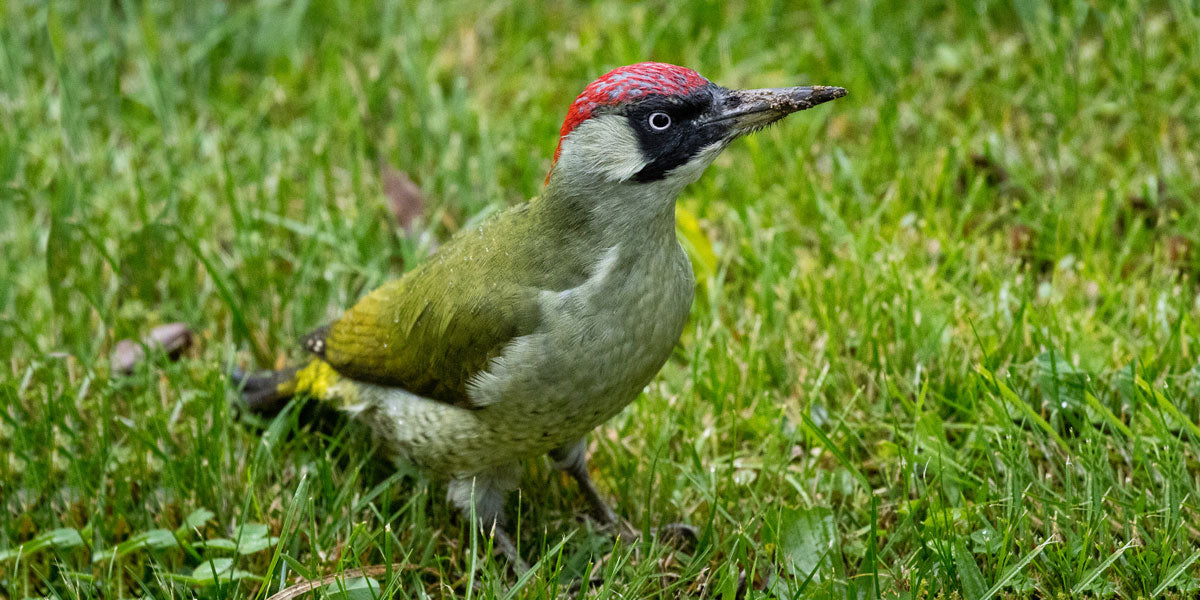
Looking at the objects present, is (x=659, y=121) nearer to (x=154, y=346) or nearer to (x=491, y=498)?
(x=491, y=498)

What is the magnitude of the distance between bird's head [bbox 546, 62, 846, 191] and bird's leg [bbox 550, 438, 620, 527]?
33.9 inches

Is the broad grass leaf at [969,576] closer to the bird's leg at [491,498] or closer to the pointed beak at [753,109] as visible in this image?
the pointed beak at [753,109]

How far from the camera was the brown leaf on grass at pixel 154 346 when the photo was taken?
154 inches

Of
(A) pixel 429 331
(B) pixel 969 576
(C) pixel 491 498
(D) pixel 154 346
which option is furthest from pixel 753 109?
(D) pixel 154 346

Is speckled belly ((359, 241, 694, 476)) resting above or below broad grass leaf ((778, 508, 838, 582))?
above

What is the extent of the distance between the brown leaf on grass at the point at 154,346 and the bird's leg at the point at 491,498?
3.70 feet

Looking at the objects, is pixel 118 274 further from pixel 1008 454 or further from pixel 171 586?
pixel 1008 454

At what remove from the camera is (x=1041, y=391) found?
11.0 ft

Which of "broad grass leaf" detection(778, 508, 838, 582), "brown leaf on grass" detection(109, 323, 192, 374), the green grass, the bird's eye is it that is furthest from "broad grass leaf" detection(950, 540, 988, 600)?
"brown leaf on grass" detection(109, 323, 192, 374)

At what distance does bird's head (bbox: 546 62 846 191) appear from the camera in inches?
111

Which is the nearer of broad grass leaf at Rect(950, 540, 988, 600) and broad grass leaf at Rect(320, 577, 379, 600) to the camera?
broad grass leaf at Rect(950, 540, 988, 600)

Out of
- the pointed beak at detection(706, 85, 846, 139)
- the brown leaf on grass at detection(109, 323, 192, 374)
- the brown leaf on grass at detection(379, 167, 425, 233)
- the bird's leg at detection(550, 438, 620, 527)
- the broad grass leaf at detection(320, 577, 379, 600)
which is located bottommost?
the bird's leg at detection(550, 438, 620, 527)

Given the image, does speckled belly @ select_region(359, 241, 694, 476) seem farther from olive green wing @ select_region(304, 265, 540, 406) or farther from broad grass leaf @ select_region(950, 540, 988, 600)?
broad grass leaf @ select_region(950, 540, 988, 600)

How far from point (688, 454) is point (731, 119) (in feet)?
3.54
